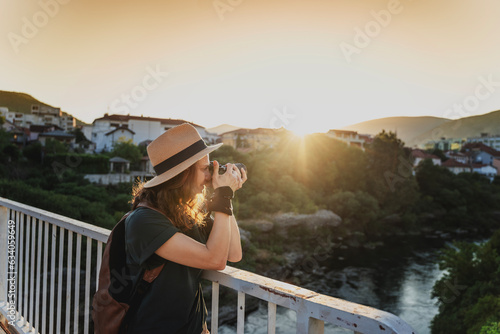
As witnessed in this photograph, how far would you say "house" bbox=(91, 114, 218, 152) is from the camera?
133ft

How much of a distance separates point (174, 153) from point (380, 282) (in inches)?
852

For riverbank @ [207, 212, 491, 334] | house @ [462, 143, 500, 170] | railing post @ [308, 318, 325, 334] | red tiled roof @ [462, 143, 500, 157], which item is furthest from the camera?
red tiled roof @ [462, 143, 500, 157]

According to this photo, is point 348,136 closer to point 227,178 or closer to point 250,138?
point 250,138

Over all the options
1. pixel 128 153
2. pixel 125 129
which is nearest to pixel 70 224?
pixel 128 153

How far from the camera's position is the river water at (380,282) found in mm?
15945

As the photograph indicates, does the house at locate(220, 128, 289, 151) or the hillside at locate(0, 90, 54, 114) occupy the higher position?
the hillside at locate(0, 90, 54, 114)

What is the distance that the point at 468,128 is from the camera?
107 metres

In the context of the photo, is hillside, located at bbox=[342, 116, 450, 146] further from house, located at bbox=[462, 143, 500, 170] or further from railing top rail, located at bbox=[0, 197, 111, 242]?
railing top rail, located at bbox=[0, 197, 111, 242]

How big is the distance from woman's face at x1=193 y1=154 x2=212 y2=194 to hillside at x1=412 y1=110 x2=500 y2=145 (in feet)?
328

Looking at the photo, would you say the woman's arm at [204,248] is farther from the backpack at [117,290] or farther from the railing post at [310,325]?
the railing post at [310,325]

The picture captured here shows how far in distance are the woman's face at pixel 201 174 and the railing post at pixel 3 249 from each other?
2140mm

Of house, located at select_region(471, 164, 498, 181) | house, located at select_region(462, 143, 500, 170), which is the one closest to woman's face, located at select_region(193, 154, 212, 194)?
house, located at select_region(471, 164, 498, 181)

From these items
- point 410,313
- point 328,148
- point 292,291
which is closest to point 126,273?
point 292,291

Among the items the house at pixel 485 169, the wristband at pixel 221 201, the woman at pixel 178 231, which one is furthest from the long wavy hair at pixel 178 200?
the house at pixel 485 169
